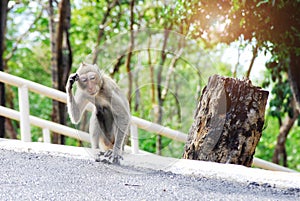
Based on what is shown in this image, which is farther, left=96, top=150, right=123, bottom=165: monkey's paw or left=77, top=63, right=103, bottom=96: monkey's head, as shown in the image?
left=96, top=150, right=123, bottom=165: monkey's paw

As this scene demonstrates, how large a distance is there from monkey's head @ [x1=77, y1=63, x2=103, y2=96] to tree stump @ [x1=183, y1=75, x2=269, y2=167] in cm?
134

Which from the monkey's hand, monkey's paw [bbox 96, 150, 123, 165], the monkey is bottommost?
monkey's paw [bbox 96, 150, 123, 165]

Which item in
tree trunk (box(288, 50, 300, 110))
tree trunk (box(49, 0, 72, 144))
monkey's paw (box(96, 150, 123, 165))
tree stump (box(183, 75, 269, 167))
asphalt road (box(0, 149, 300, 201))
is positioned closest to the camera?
asphalt road (box(0, 149, 300, 201))

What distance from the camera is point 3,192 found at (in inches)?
122

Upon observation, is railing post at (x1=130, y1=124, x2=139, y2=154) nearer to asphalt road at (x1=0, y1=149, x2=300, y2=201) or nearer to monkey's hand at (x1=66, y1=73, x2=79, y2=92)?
asphalt road at (x1=0, y1=149, x2=300, y2=201)

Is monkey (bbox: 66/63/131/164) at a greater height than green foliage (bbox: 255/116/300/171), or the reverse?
monkey (bbox: 66/63/131/164)

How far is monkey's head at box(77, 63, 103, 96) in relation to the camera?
3135mm

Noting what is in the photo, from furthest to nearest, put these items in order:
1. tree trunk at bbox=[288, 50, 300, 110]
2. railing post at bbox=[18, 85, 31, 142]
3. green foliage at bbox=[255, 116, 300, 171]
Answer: green foliage at bbox=[255, 116, 300, 171] → tree trunk at bbox=[288, 50, 300, 110] → railing post at bbox=[18, 85, 31, 142]

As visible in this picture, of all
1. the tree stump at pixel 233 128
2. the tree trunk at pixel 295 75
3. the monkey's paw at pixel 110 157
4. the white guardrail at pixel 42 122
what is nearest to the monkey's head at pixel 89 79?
the white guardrail at pixel 42 122

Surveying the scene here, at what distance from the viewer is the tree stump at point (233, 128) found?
436 cm

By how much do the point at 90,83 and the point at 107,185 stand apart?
0.69 metres

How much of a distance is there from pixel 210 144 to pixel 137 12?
23.1 ft

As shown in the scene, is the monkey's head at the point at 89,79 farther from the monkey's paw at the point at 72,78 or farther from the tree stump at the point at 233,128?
the tree stump at the point at 233,128

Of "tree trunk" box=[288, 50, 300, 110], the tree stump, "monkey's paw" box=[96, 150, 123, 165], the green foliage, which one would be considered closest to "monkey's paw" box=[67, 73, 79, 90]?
"monkey's paw" box=[96, 150, 123, 165]
